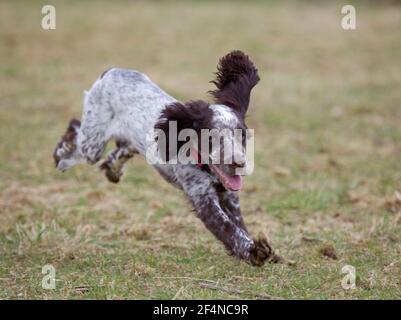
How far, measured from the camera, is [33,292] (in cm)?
471

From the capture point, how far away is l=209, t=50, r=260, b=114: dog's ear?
17.0 ft

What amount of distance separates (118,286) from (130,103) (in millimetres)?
1666

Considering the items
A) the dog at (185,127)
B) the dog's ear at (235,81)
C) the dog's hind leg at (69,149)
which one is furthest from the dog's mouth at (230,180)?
the dog's hind leg at (69,149)

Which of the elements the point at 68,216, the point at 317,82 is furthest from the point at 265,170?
the point at 317,82

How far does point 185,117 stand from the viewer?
4992mm

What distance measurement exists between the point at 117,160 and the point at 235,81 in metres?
1.54

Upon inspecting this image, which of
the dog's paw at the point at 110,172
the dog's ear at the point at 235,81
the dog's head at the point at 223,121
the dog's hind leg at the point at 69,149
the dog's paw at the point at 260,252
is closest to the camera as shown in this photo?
the dog's head at the point at 223,121

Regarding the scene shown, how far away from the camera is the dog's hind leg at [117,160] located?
20.4ft

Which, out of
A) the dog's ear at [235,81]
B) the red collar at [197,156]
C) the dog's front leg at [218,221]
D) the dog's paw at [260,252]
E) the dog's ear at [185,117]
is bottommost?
the dog's paw at [260,252]

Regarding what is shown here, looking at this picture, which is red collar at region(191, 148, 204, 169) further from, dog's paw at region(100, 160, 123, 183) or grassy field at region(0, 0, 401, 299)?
dog's paw at region(100, 160, 123, 183)

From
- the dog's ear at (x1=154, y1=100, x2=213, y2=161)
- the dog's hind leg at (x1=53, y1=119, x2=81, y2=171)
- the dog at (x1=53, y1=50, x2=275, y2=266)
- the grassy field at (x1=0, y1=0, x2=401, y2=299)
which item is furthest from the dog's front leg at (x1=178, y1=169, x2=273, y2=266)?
the dog's hind leg at (x1=53, y1=119, x2=81, y2=171)

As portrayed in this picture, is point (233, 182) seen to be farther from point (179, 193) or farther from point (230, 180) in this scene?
point (179, 193)

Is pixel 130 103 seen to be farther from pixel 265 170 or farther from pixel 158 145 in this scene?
pixel 265 170

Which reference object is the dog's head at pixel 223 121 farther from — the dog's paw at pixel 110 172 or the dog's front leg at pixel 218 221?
the dog's paw at pixel 110 172
